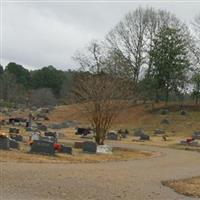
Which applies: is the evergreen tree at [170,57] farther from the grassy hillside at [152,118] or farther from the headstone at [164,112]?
the headstone at [164,112]

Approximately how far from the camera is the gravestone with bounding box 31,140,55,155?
2223 centimetres

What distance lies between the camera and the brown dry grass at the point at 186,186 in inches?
547

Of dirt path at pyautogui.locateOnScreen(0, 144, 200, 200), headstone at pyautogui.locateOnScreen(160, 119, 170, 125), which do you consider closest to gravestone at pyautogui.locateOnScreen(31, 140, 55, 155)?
dirt path at pyautogui.locateOnScreen(0, 144, 200, 200)

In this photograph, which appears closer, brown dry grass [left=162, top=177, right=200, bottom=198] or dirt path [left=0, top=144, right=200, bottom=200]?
dirt path [left=0, top=144, right=200, bottom=200]

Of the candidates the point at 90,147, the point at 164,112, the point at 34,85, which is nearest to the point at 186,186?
the point at 90,147

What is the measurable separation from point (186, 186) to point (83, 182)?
9.85ft

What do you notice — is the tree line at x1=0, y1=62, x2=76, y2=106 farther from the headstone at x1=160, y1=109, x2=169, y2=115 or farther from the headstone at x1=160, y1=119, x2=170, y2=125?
the headstone at x1=160, y1=119, x2=170, y2=125

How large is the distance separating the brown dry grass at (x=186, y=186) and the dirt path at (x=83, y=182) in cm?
32

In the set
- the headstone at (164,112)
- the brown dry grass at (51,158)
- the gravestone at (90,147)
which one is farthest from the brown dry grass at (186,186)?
the headstone at (164,112)

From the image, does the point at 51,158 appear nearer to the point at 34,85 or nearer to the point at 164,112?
the point at 164,112

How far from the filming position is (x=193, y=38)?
2800 inches

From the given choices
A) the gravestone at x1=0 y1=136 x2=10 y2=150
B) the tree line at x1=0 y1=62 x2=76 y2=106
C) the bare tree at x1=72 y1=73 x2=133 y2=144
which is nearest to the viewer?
the gravestone at x1=0 y1=136 x2=10 y2=150

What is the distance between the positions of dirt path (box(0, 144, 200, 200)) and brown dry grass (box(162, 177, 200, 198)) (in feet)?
1.05

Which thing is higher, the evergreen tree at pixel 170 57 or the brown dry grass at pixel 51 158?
the evergreen tree at pixel 170 57
